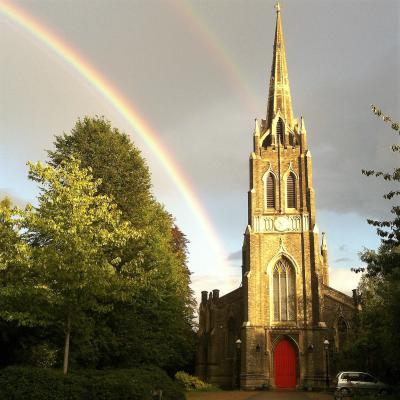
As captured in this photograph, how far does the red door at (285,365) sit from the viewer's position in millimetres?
39219

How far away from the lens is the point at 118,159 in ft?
113

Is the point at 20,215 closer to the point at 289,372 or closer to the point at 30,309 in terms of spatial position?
the point at 30,309

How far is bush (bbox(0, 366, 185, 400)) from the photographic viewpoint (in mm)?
16297

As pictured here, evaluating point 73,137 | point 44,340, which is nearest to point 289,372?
point 44,340

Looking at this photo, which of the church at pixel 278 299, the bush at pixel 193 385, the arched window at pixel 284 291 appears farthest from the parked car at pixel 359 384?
the bush at pixel 193 385

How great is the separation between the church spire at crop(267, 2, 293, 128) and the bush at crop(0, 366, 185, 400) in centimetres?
3354

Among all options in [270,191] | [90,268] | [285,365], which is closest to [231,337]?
[285,365]

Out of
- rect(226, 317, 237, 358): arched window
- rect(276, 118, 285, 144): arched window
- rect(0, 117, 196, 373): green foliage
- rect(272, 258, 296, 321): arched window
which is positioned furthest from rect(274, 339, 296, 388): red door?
rect(276, 118, 285, 144): arched window

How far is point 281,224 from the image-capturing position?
139 ft

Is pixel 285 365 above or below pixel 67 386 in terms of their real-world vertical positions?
above

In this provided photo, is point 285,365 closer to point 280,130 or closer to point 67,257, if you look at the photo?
point 280,130

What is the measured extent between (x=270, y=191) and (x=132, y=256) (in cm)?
1723

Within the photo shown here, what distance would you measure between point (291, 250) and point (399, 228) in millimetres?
23542

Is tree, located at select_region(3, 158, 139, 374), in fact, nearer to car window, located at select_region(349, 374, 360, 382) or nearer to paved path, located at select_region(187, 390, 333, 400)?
paved path, located at select_region(187, 390, 333, 400)
